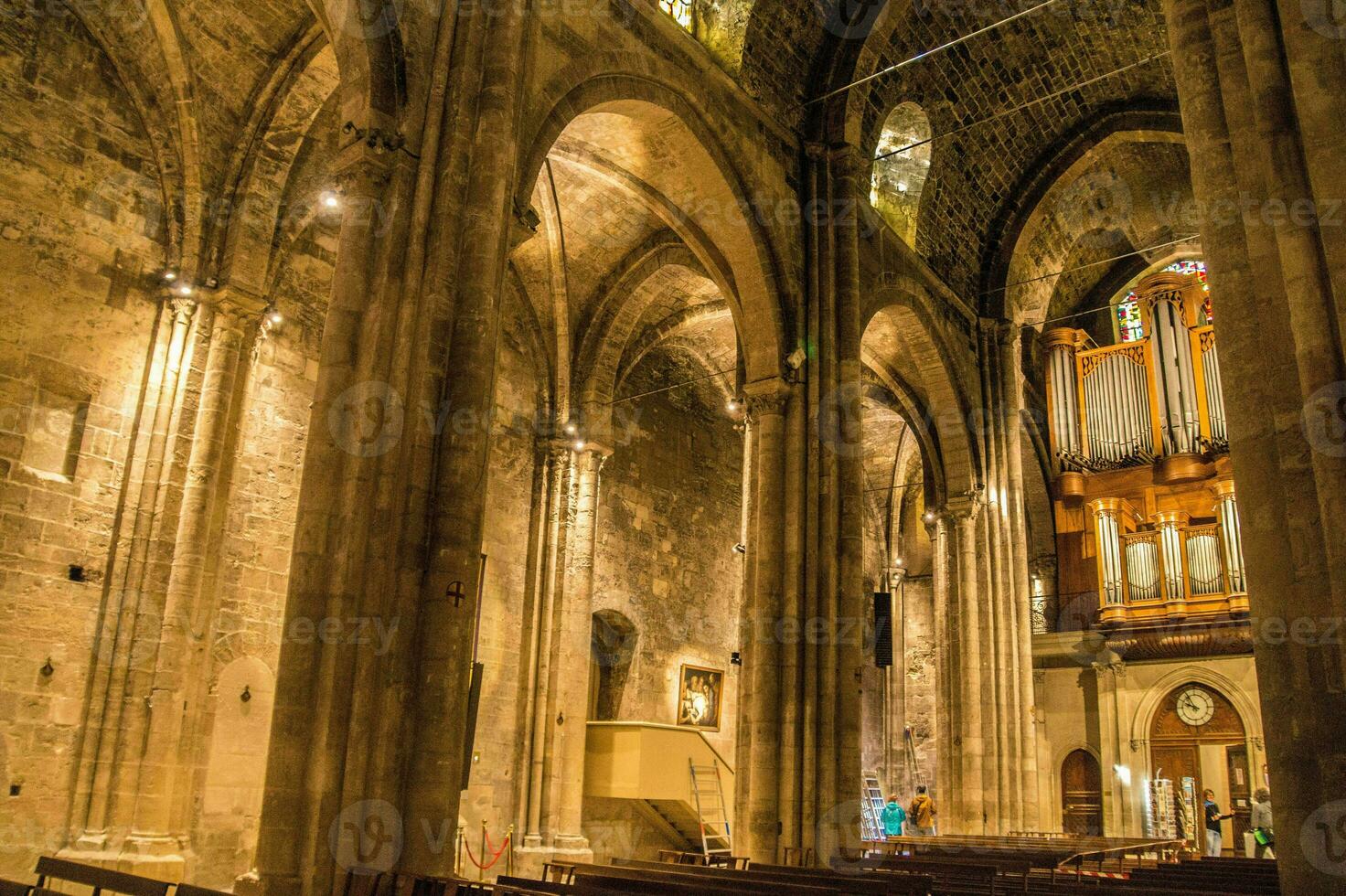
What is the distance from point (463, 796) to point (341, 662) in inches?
344

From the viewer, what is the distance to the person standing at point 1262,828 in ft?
41.8

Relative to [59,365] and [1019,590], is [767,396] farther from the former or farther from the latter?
[59,365]

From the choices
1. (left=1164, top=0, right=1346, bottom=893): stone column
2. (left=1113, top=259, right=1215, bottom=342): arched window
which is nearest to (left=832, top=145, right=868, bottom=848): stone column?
(left=1164, top=0, right=1346, bottom=893): stone column

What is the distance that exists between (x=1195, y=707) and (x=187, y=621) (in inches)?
666

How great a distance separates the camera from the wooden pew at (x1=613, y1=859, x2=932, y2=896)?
Result: 6.64 m

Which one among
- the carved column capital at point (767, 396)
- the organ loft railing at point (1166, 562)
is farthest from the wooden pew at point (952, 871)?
the organ loft railing at point (1166, 562)

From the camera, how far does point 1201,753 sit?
63.4 feet

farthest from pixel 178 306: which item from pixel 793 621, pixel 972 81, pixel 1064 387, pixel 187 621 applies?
pixel 1064 387

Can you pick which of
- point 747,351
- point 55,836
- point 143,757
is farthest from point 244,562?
point 747,351

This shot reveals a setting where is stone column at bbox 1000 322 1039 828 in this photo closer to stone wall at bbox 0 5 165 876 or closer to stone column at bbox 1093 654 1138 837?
stone column at bbox 1093 654 1138 837

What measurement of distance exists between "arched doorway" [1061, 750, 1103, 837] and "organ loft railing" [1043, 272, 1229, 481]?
226 inches

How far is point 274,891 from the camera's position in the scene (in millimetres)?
7527

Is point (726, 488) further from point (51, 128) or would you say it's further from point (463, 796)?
point (51, 128)

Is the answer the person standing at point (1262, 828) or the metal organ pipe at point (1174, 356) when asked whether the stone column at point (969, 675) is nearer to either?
the metal organ pipe at point (1174, 356)
